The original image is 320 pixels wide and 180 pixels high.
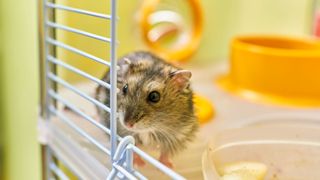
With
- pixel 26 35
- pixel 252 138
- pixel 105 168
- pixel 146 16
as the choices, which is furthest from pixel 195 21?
pixel 105 168

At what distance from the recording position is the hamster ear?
0.74m

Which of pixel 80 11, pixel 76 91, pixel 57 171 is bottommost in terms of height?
pixel 57 171

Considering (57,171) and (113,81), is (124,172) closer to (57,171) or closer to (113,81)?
(113,81)

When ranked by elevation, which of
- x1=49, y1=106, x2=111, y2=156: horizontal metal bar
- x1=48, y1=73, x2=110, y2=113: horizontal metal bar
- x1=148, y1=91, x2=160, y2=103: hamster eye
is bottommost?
x1=49, y1=106, x2=111, y2=156: horizontal metal bar

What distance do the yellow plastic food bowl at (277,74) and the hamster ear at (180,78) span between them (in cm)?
54

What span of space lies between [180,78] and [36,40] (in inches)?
18.7

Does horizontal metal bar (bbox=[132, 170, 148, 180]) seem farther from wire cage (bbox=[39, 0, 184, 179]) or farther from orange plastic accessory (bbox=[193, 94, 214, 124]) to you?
orange plastic accessory (bbox=[193, 94, 214, 124])

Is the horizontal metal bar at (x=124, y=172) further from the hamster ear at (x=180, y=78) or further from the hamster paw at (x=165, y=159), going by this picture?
the hamster ear at (x=180, y=78)

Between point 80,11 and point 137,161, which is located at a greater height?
point 80,11

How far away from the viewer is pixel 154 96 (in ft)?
2.39

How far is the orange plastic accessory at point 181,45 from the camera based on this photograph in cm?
137

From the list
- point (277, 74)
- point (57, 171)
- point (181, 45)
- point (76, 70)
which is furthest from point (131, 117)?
point (181, 45)

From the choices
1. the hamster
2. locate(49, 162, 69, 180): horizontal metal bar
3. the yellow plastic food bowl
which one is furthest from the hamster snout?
the yellow plastic food bowl

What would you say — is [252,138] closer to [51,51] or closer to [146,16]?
[51,51]
